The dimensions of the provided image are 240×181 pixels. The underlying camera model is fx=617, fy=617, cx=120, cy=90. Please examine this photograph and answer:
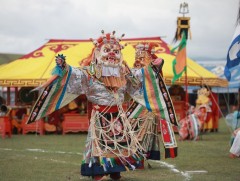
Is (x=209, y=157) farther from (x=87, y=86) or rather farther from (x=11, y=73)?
(x=11, y=73)

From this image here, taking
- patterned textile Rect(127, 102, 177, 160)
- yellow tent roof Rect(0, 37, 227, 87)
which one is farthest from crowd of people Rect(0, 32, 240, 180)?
yellow tent roof Rect(0, 37, 227, 87)

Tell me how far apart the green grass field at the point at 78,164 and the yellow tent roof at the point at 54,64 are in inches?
177

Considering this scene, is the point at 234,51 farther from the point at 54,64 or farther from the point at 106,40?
the point at 54,64

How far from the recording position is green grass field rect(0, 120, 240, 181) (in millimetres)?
9102

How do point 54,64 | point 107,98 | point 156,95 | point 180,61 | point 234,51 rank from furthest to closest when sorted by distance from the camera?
point 54,64, point 180,61, point 234,51, point 156,95, point 107,98

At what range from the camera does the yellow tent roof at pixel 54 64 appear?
63.5 ft

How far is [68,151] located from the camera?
13195mm

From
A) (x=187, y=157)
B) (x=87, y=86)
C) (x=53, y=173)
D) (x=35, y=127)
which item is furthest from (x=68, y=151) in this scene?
(x=35, y=127)

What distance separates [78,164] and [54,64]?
10167 mm

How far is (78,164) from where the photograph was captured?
1073cm

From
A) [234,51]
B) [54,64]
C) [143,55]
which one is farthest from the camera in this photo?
[54,64]

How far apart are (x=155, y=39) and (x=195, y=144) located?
7255 millimetres

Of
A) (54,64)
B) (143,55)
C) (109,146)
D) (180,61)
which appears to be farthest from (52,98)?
(54,64)

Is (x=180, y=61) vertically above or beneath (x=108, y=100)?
above
